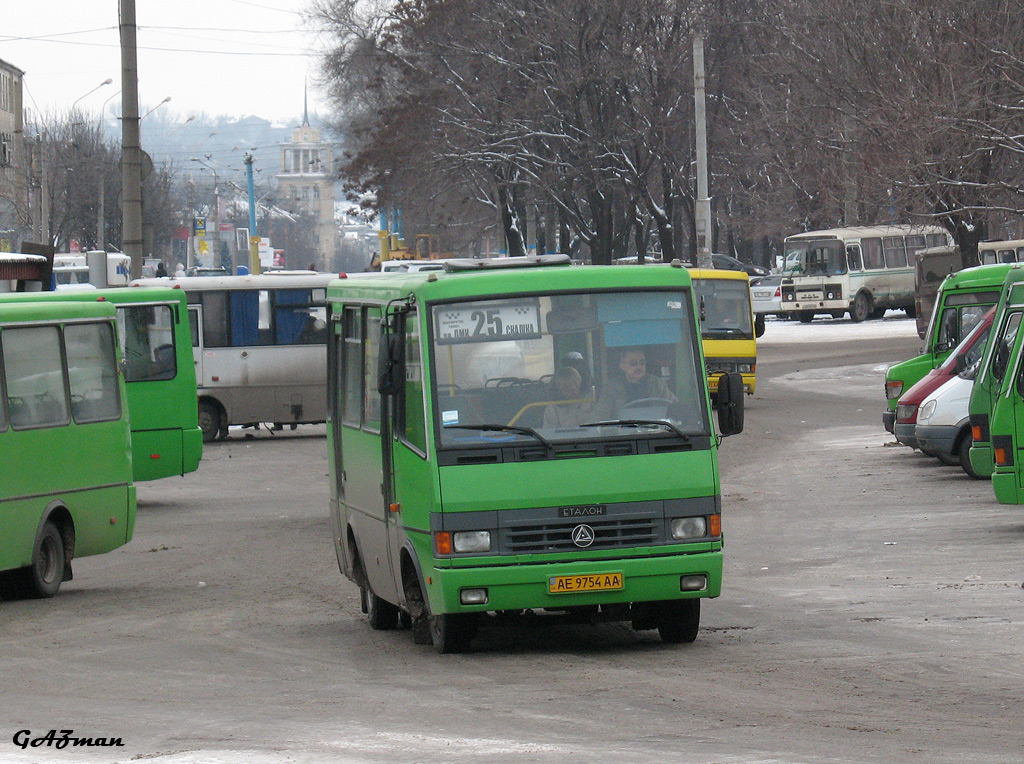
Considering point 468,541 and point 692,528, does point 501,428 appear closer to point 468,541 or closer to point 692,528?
point 468,541

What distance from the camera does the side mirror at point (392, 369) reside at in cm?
965

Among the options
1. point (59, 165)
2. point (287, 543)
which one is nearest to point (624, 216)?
point (59, 165)

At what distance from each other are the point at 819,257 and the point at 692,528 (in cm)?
4730

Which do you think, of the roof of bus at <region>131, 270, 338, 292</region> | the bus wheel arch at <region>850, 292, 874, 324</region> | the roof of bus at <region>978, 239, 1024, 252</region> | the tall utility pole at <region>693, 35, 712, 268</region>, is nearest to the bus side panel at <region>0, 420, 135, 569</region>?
the roof of bus at <region>131, 270, 338, 292</region>

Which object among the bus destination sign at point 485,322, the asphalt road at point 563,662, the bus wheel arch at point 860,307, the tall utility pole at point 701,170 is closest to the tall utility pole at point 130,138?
the asphalt road at point 563,662

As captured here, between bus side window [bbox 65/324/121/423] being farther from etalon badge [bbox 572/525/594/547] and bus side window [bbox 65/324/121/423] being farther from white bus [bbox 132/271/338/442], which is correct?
white bus [bbox 132/271/338/442]

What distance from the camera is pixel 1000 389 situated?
49.0 feet

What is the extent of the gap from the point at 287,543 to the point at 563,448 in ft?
25.0

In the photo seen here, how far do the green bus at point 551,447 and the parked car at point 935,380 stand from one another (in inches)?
448

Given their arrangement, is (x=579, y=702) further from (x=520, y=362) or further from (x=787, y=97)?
(x=787, y=97)

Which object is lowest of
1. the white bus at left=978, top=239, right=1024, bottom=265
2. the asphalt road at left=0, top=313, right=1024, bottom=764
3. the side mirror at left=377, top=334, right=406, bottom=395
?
the asphalt road at left=0, top=313, right=1024, bottom=764

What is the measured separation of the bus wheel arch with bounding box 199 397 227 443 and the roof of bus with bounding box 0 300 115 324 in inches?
585

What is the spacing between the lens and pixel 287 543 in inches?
647

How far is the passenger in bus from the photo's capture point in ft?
31.0
